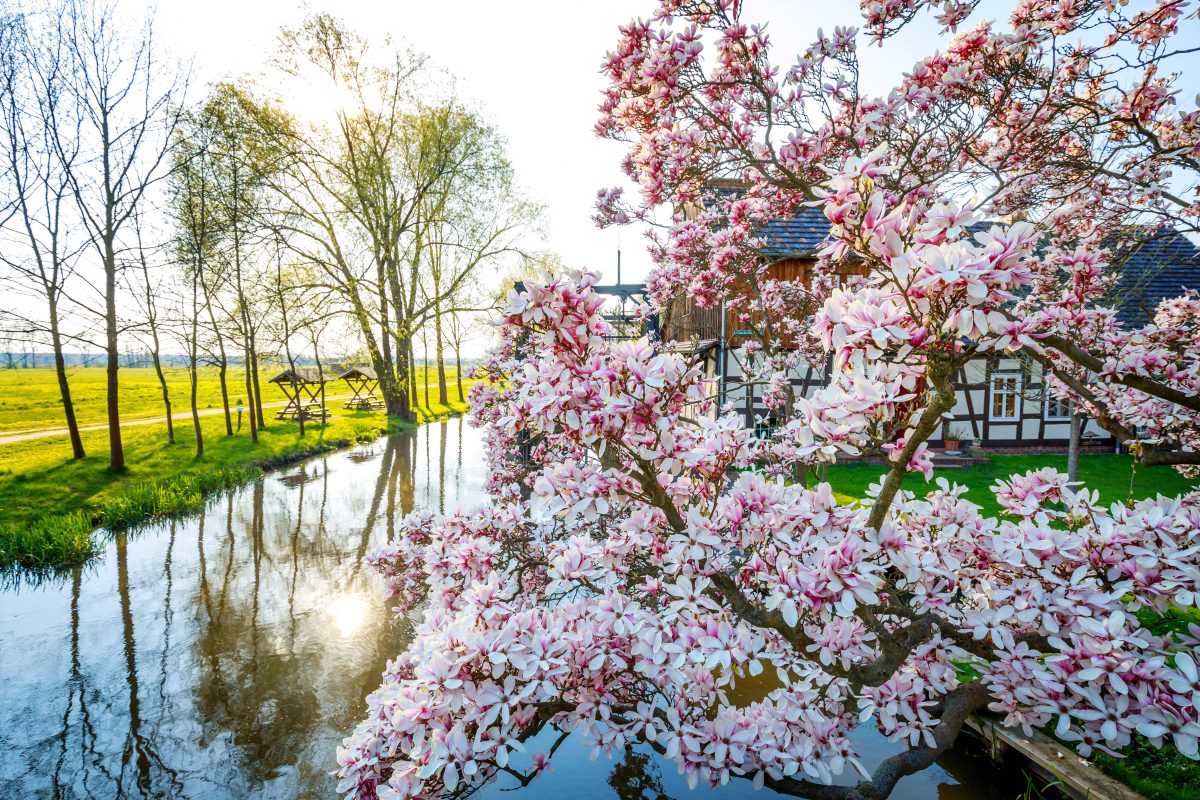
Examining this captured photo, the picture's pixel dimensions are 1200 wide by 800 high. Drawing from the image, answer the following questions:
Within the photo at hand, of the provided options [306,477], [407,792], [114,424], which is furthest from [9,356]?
[407,792]

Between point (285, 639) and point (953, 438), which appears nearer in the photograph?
point (285, 639)

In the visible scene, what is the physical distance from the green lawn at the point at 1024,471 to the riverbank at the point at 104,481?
1330cm

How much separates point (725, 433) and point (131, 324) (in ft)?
52.9

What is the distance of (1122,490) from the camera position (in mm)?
11625

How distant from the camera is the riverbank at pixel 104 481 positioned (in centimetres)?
861

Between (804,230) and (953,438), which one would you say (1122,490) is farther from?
(804,230)

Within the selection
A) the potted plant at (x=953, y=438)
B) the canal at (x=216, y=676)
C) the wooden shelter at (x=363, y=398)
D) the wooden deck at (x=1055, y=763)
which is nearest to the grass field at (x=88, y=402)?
the wooden shelter at (x=363, y=398)

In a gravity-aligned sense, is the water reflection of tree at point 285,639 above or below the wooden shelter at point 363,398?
below

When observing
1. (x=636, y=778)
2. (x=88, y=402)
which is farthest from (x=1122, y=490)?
Answer: (x=88, y=402)

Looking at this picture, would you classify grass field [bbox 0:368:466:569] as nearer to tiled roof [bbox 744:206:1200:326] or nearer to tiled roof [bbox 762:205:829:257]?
tiled roof [bbox 744:206:1200:326]

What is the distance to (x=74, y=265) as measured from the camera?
40.5 feet

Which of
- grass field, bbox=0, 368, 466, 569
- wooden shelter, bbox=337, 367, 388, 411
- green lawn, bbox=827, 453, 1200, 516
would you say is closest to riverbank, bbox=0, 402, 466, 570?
grass field, bbox=0, 368, 466, 569

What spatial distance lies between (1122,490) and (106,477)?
21.6 m

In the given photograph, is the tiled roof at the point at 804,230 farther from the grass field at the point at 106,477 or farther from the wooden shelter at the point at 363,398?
the wooden shelter at the point at 363,398
